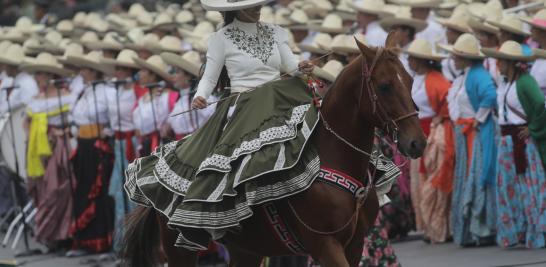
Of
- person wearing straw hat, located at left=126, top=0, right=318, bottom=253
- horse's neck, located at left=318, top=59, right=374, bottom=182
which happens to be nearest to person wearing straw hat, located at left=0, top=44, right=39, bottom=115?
person wearing straw hat, located at left=126, top=0, right=318, bottom=253

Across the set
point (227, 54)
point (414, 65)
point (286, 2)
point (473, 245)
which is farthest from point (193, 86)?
point (286, 2)

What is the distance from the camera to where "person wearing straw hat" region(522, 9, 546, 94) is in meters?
13.6

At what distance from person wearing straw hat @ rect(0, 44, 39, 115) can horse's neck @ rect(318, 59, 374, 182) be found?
9.62 m

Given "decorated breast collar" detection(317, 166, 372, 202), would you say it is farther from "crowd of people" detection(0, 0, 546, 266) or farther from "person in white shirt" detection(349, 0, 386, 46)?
"person in white shirt" detection(349, 0, 386, 46)

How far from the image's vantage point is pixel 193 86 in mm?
14453

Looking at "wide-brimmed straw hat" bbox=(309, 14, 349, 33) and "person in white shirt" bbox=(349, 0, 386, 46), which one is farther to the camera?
"wide-brimmed straw hat" bbox=(309, 14, 349, 33)

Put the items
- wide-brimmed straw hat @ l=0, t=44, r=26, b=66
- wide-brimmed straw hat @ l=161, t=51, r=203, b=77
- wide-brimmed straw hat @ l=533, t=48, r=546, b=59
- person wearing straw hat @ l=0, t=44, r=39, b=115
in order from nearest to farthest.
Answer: wide-brimmed straw hat @ l=533, t=48, r=546, b=59 → wide-brimmed straw hat @ l=161, t=51, r=203, b=77 → person wearing straw hat @ l=0, t=44, r=39, b=115 → wide-brimmed straw hat @ l=0, t=44, r=26, b=66

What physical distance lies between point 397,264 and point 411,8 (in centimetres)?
569

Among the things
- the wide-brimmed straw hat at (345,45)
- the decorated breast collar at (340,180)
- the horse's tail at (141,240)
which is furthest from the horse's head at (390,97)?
the wide-brimmed straw hat at (345,45)

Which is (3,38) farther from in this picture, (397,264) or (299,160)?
(299,160)

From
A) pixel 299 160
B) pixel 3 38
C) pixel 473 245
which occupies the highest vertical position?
pixel 3 38

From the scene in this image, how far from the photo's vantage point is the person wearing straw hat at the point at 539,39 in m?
13.6

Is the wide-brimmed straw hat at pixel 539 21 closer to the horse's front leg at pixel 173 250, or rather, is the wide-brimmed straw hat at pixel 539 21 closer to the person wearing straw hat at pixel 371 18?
the person wearing straw hat at pixel 371 18

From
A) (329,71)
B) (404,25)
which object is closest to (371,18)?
(404,25)
